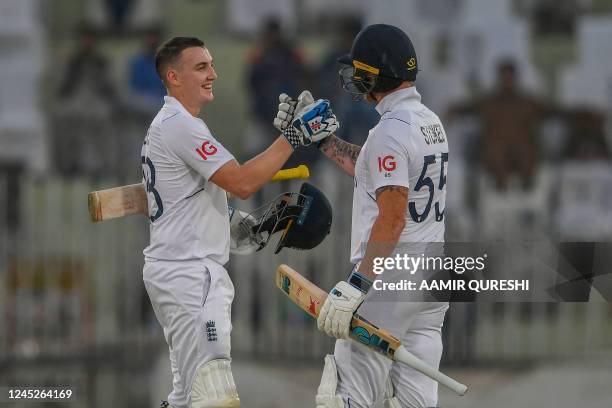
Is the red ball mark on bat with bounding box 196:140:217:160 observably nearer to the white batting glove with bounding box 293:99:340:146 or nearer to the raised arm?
the raised arm

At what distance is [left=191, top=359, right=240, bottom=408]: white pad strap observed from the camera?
723cm

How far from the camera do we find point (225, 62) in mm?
16953

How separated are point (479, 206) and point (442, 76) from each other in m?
3.29

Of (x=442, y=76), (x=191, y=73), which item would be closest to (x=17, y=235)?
(x=442, y=76)

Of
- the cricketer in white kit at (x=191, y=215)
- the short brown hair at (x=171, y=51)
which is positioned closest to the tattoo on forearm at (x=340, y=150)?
the cricketer in white kit at (x=191, y=215)

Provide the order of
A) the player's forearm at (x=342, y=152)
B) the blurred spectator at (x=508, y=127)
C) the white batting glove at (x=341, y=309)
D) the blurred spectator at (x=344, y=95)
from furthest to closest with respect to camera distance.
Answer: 1. the blurred spectator at (x=508, y=127)
2. the blurred spectator at (x=344, y=95)
3. the player's forearm at (x=342, y=152)
4. the white batting glove at (x=341, y=309)

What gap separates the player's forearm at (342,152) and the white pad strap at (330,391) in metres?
1.12

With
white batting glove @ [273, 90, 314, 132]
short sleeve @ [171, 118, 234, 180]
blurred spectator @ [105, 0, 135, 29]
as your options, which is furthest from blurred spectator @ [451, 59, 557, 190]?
short sleeve @ [171, 118, 234, 180]

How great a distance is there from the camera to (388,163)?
716 cm

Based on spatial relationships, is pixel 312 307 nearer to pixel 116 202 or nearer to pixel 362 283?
pixel 362 283

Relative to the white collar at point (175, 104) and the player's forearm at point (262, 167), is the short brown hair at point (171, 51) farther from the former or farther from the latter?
the player's forearm at point (262, 167)

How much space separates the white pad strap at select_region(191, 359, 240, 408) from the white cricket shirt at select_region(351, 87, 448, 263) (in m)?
0.89

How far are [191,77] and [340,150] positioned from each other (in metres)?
0.93

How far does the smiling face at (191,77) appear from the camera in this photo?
7582mm
